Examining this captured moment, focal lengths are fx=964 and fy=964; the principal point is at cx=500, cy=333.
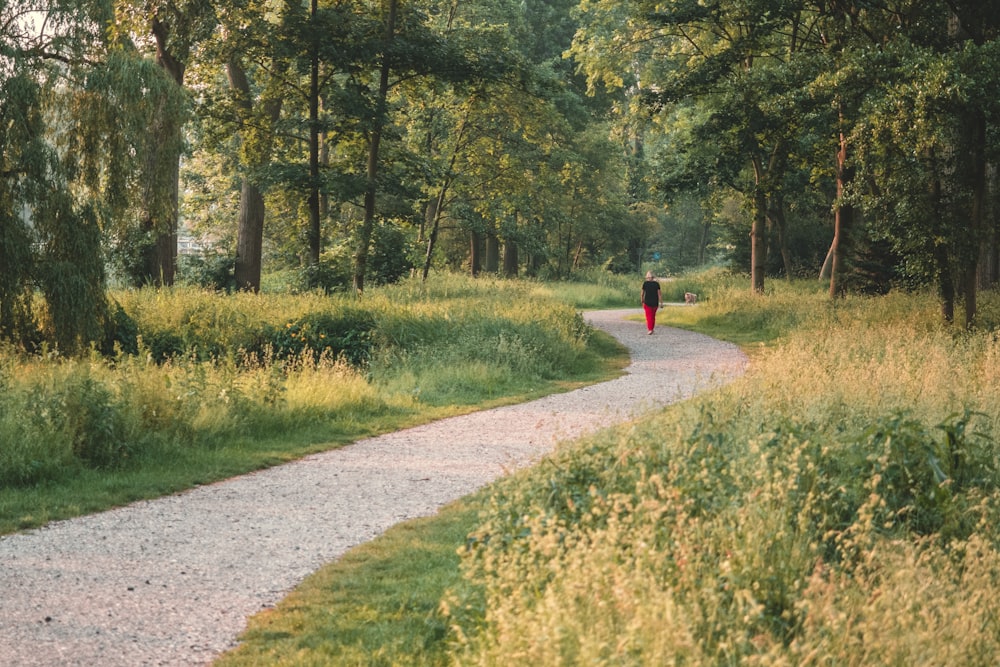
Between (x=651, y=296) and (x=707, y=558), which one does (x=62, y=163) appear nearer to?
(x=707, y=558)

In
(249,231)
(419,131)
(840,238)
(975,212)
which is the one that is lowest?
(249,231)

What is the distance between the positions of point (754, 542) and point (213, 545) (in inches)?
161

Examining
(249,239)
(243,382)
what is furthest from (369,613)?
(249,239)

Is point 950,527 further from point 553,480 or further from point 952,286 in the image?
point 952,286

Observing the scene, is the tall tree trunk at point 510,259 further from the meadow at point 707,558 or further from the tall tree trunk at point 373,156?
the meadow at point 707,558

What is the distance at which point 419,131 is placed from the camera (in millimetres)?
35125

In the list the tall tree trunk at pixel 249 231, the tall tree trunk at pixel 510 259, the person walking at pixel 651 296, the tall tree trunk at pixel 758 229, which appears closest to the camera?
the person walking at pixel 651 296

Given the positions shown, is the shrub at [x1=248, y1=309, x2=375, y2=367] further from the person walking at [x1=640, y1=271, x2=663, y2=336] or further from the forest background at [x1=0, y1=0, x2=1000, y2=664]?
the person walking at [x1=640, y1=271, x2=663, y2=336]

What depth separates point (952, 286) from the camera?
18.1 m

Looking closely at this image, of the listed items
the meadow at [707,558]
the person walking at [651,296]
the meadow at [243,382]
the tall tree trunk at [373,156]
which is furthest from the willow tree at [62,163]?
the person walking at [651,296]

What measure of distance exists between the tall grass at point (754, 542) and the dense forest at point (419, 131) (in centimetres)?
904

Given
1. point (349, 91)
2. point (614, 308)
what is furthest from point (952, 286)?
point (614, 308)

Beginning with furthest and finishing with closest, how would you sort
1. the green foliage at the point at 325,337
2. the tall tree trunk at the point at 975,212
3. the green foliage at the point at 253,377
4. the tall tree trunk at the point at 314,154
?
1. the tall tree trunk at the point at 314,154
2. the green foliage at the point at 325,337
3. the tall tree trunk at the point at 975,212
4. the green foliage at the point at 253,377

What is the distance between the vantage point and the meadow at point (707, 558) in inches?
158
